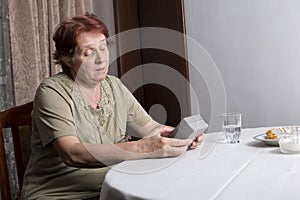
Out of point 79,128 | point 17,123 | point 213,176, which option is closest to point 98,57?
point 79,128

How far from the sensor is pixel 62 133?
1.48 metres

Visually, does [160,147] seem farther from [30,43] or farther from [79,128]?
[30,43]

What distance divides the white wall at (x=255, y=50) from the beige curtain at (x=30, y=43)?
3.56 feet

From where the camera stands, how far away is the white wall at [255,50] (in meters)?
2.84

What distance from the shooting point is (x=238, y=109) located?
303cm

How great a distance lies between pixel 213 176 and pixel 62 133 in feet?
1.87

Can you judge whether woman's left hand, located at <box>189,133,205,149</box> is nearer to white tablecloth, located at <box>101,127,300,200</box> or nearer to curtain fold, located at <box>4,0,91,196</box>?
white tablecloth, located at <box>101,127,300,200</box>

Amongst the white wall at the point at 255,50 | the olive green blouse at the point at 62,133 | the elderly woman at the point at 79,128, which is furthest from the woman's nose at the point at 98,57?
the white wall at the point at 255,50

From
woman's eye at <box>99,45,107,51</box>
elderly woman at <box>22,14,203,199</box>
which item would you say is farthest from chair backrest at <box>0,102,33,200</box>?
woman's eye at <box>99,45,107,51</box>

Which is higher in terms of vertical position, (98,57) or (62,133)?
(98,57)

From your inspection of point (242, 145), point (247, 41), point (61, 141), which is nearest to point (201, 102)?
point (247, 41)

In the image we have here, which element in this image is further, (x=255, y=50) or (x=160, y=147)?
(x=255, y=50)

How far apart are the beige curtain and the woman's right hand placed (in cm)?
118

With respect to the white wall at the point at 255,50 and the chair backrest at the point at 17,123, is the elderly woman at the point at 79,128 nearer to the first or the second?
the chair backrest at the point at 17,123
